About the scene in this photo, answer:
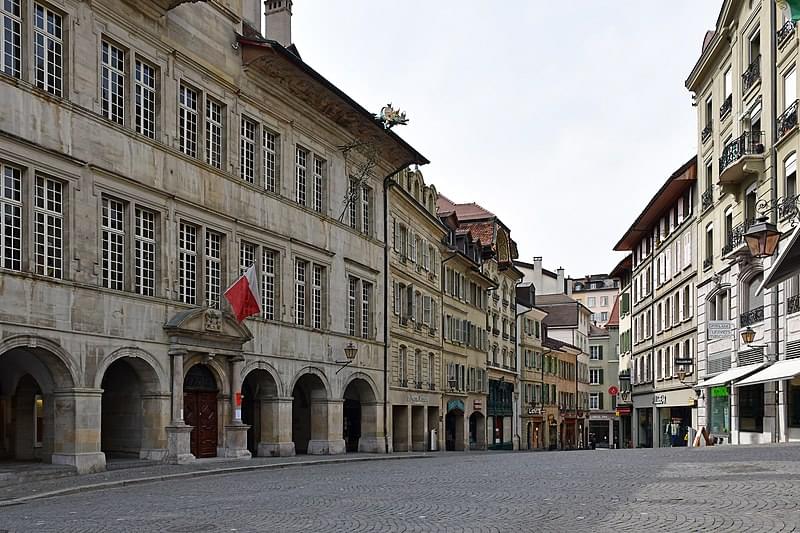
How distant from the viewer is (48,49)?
23375 mm

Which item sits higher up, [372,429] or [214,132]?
Result: [214,132]

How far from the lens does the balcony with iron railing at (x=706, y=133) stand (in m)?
46.2

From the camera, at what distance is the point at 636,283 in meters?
71.9

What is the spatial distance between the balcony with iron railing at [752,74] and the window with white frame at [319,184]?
1581cm

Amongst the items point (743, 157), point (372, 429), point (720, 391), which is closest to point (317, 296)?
point (372, 429)

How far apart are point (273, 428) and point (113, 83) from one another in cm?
1237

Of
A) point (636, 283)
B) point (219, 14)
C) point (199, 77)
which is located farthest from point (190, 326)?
point (636, 283)

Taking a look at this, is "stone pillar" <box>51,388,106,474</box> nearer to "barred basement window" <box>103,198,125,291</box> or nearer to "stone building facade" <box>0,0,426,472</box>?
"stone building facade" <box>0,0,426,472</box>

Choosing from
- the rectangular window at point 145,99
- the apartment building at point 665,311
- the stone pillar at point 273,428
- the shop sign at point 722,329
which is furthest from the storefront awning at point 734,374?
the rectangular window at point 145,99

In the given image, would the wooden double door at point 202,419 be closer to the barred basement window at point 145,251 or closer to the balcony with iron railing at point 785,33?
the barred basement window at point 145,251

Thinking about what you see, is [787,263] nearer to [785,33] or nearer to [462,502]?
[462,502]

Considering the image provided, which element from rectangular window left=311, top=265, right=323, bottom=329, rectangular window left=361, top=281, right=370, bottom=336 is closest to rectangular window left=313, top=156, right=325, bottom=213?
rectangular window left=311, top=265, right=323, bottom=329

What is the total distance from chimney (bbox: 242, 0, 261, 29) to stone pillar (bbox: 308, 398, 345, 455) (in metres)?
13.0

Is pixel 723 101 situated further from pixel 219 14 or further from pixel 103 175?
pixel 103 175
